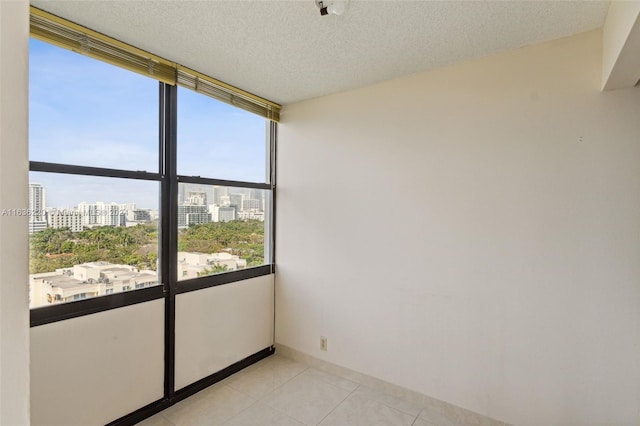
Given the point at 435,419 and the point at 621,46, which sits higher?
the point at 621,46

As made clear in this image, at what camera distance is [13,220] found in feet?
1.20

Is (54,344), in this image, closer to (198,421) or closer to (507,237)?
(198,421)

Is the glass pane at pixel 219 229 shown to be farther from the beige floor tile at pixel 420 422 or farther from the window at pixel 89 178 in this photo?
the beige floor tile at pixel 420 422

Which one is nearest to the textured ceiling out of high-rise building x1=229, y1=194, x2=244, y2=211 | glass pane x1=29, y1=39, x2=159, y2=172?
glass pane x1=29, y1=39, x2=159, y2=172

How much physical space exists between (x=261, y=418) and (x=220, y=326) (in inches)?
31.4

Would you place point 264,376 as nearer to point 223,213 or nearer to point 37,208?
point 223,213

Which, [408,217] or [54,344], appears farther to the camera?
[408,217]

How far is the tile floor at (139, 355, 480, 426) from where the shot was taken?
2135 mm

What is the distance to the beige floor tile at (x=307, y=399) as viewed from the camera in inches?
87.2

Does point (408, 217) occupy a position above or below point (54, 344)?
above

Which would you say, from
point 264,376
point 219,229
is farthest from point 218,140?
point 264,376

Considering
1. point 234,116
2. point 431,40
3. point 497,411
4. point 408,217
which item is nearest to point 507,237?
point 408,217

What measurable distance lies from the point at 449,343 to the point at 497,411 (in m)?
0.48

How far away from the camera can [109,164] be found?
1985 mm
